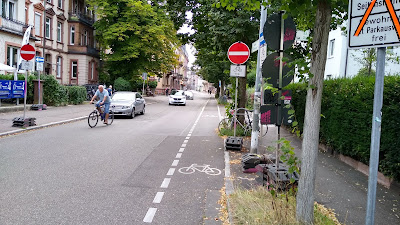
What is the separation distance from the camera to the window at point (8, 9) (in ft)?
90.5

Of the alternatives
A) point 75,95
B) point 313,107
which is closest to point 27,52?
point 313,107

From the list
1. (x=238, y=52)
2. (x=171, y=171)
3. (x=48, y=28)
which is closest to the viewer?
(x=171, y=171)

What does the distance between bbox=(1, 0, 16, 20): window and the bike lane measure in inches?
956

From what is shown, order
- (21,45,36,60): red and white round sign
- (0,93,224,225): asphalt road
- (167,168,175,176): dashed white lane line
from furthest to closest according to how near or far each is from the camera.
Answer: (21,45,36,60): red and white round sign → (167,168,175,176): dashed white lane line → (0,93,224,225): asphalt road

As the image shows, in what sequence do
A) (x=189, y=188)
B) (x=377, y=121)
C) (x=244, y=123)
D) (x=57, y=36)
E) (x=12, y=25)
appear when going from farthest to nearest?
(x=57, y=36), (x=12, y=25), (x=244, y=123), (x=189, y=188), (x=377, y=121)

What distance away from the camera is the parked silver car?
19.5m

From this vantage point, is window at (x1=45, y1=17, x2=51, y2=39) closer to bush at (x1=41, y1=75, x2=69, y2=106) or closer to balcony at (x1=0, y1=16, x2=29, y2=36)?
balcony at (x1=0, y1=16, x2=29, y2=36)

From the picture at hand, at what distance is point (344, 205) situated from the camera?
5.34 m

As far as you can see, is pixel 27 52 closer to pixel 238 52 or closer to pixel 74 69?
pixel 238 52

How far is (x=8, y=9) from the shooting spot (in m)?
28.1

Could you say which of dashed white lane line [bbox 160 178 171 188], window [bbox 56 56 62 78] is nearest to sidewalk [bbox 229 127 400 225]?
dashed white lane line [bbox 160 178 171 188]

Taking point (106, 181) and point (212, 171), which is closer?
point (106, 181)

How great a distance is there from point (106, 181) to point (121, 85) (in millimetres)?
32316

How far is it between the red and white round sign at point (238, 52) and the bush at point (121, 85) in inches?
1150
